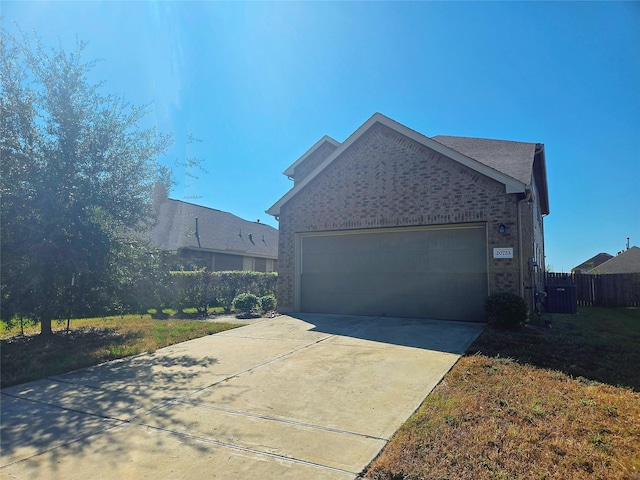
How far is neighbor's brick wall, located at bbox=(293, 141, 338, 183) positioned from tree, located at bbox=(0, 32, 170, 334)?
32.7 feet

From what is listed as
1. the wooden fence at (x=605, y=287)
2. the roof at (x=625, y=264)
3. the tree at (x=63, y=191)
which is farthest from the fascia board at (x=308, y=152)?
the roof at (x=625, y=264)

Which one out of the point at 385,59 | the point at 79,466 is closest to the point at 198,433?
the point at 79,466

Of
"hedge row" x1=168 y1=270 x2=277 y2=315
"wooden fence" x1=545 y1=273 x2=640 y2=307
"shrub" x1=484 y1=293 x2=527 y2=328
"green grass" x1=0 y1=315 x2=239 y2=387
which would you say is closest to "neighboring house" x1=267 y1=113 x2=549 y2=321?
"shrub" x1=484 y1=293 x2=527 y2=328

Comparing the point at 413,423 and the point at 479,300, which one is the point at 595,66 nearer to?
the point at 479,300

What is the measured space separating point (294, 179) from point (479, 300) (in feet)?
38.5

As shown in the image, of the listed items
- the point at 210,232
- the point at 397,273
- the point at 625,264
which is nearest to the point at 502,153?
the point at 397,273

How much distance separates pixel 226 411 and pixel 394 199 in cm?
831

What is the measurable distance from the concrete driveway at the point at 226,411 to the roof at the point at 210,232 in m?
12.0

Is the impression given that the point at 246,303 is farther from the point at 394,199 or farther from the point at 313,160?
the point at 313,160

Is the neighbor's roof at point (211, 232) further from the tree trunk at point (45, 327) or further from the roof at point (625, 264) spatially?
the roof at point (625, 264)

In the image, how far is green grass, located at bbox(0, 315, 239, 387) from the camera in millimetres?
6738

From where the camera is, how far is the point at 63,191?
8.05 meters

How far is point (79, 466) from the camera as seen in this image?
3.37 meters

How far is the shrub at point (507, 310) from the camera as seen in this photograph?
9.06m
